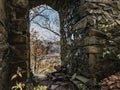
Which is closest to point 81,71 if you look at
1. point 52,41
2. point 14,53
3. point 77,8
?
point 77,8

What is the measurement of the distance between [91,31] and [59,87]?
57.0 inches

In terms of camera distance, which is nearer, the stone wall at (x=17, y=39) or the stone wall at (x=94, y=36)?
the stone wall at (x=17, y=39)

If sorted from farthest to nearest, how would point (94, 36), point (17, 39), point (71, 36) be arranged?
point (71, 36) → point (94, 36) → point (17, 39)

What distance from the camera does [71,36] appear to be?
6.18 metres

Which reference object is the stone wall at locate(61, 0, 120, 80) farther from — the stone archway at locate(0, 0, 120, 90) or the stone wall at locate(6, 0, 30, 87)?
the stone wall at locate(6, 0, 30, 87)

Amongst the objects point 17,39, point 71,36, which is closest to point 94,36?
point 71,36

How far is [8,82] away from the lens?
2549mm

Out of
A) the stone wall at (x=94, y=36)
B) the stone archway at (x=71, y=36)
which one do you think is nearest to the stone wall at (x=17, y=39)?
the stone archway at (x=71, y=36)

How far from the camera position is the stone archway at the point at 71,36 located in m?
2.61

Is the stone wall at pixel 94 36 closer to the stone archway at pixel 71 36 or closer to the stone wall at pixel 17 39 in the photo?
the stone archway at pixel 71 36

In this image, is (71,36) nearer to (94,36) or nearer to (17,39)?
(94,36)

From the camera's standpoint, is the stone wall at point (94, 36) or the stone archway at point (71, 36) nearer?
the stone archway at point (71, 36)

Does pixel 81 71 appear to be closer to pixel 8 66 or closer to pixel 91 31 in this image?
pixel 91 31

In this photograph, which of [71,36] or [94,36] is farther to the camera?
[71,36]
